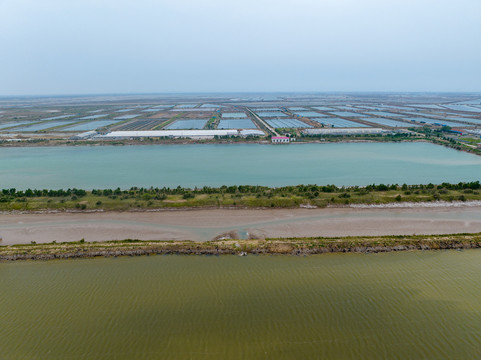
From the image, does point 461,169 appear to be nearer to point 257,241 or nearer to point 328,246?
point 328,246

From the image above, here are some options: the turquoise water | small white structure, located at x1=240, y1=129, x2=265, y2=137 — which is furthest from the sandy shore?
small white structure, located at x1=240, y1=129, x2=265, y2=137

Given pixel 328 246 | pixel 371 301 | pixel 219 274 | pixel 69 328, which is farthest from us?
pixel 328 246

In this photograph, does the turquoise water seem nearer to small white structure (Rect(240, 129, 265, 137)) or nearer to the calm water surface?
small white structure (Rect(240, 129, 265, 137))

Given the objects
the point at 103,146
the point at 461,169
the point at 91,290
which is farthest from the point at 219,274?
the point at 103,146

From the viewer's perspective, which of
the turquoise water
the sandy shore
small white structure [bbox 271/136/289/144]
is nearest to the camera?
the sandy shore

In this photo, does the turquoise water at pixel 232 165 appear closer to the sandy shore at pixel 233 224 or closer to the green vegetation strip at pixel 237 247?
the sandy shore at pixel 233 224

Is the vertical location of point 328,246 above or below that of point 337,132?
below
